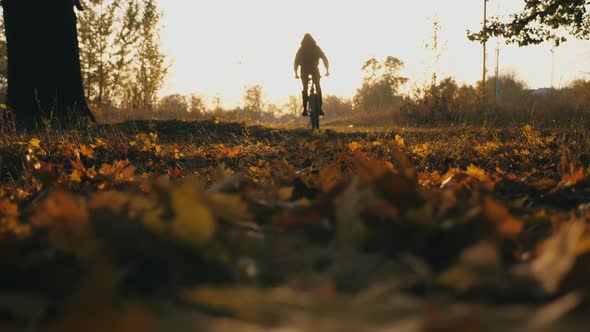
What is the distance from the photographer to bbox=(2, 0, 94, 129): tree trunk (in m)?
7.59

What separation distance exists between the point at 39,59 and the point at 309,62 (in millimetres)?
5977

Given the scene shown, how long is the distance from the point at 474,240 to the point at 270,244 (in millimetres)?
443

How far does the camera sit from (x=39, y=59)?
768 centimetres

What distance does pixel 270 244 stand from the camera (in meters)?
1.07

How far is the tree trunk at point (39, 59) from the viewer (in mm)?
7590

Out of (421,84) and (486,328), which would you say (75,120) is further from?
(421,84)

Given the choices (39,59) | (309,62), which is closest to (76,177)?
(39,59)

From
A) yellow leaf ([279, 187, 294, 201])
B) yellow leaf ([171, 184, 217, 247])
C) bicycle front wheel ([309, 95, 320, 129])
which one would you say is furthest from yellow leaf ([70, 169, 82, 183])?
bicycle front wheel ([309, 95, 320, 129])

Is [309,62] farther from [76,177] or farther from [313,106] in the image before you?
[76,177]

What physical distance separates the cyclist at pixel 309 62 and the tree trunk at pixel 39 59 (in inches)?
212

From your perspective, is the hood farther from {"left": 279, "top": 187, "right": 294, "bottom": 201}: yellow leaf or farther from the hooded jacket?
{"left": 279, "top": 187, "right": 294, "bottom": 201}: yellow leaf

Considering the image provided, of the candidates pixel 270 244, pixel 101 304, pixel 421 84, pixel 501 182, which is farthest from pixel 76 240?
pixel 421 84

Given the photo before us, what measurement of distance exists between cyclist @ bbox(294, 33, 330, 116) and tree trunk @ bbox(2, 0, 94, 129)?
17.6ft

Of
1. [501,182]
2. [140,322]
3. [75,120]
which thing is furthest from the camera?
[75,120]
